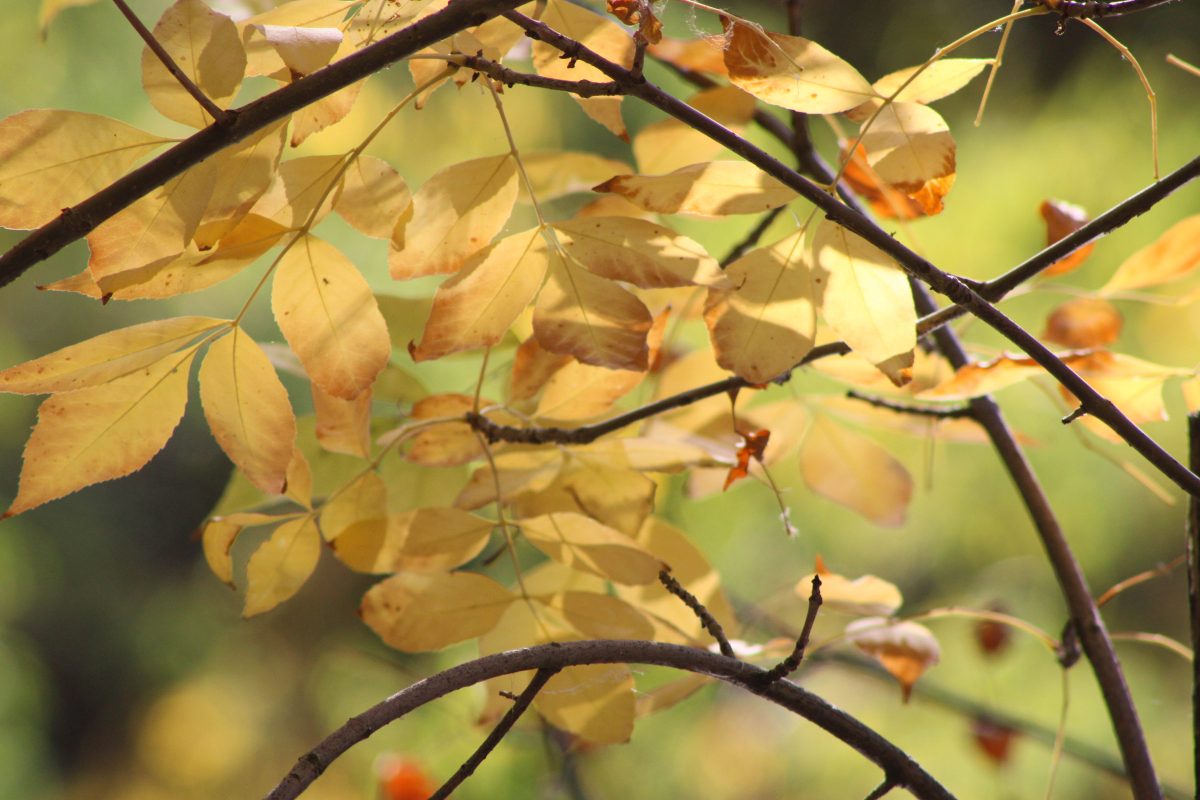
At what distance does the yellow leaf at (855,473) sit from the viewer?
38cm

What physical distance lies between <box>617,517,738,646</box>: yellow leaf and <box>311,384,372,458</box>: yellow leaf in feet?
0.30

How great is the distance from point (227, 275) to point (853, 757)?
0.84m

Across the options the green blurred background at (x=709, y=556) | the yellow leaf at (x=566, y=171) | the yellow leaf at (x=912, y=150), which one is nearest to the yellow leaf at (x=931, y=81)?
the yellow leaf at (x=912, y=150)

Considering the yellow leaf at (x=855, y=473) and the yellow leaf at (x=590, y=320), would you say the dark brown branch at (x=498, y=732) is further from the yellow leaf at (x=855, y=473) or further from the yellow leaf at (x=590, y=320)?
the yellow leaf at (x=855, y=473)

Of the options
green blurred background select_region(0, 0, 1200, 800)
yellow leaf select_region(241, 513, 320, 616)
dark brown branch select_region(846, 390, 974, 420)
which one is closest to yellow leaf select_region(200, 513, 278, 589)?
yellow leaf select_region(241, 513, 320, 616)

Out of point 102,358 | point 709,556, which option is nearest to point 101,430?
point 102,358

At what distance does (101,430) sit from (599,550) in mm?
129

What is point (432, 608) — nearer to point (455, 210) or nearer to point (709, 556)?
point (455, 210)

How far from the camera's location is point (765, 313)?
235 millimetres

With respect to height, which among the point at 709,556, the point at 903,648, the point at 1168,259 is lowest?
the point at 709,556

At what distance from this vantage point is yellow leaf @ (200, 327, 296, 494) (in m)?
0.24

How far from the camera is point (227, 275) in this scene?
0.79 feet

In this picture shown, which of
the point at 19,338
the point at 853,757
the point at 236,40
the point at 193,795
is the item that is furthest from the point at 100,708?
the point at 236,40

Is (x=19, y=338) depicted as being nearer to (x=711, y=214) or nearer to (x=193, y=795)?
(x=193, y=795)
